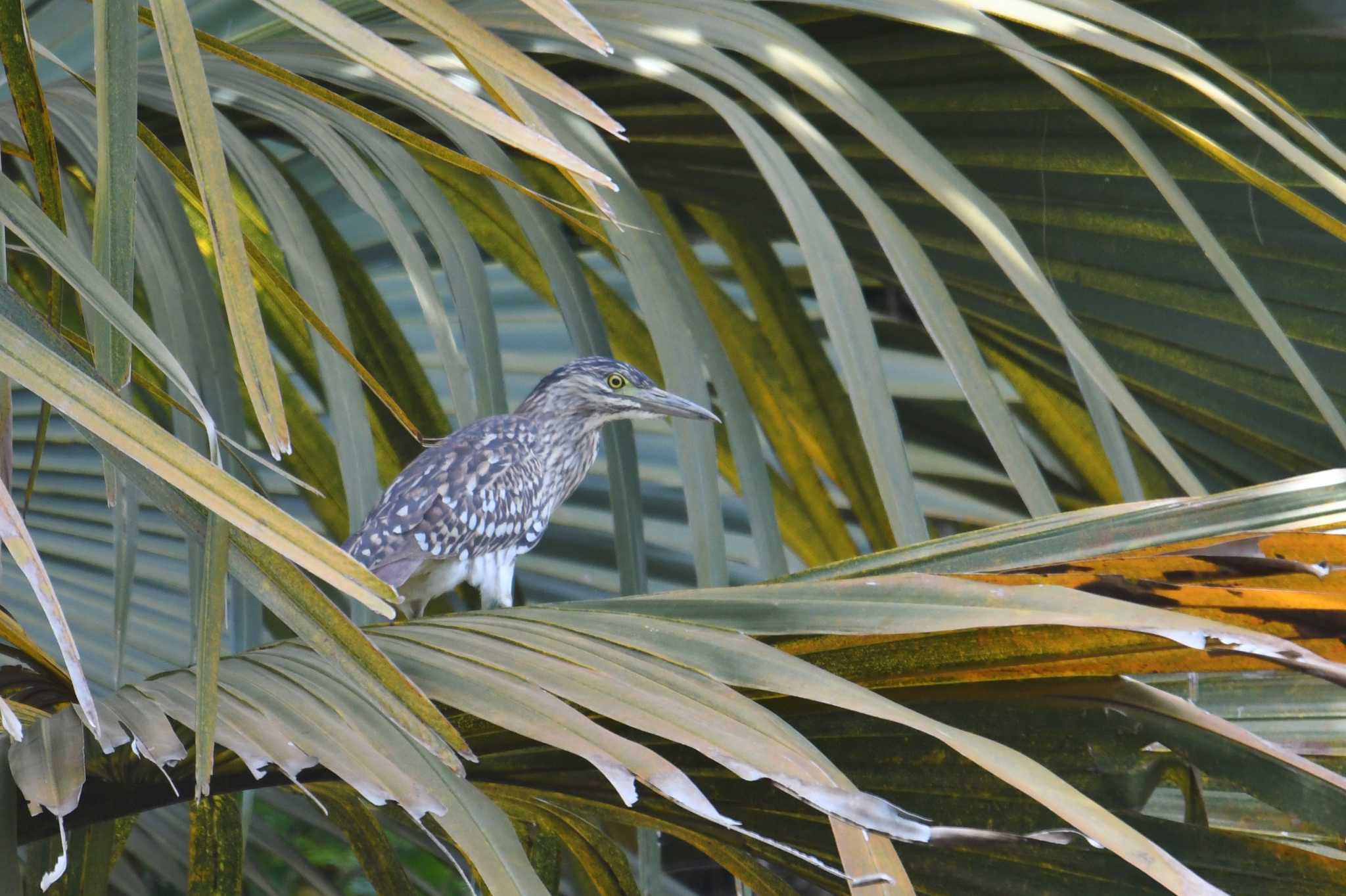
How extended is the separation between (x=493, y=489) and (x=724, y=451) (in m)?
0.43

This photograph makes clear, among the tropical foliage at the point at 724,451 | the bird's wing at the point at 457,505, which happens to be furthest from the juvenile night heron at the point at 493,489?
the tropical foliage at the point at 724,451

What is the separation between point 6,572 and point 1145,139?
67.7 inches

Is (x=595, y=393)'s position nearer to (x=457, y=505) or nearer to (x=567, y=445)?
(x=567, y=445)

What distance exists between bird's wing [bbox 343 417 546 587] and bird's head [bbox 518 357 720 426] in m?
0.16

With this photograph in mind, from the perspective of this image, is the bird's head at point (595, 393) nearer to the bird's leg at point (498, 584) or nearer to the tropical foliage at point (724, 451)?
the tropical foliage at point (724, 451)

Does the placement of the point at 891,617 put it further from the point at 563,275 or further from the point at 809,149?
the point at 563,275

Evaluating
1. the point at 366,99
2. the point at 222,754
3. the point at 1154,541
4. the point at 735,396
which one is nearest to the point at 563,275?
the point at 735,396

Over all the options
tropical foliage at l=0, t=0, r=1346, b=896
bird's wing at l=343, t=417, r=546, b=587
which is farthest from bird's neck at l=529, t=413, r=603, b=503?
tropical foliage at l=0, t=0, r=1346, b=896

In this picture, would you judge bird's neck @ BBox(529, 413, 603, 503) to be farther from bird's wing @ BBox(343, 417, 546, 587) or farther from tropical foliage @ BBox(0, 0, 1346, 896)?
tropical foliage @ BBox(0, 0, 1346, 896)

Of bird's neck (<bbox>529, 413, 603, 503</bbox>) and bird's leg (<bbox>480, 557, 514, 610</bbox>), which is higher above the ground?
bird's neck (<bbox>529, 413, 603, 503</bbox>)

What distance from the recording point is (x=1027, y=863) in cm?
70

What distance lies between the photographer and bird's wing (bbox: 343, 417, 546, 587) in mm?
2057

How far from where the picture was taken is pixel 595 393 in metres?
2.37

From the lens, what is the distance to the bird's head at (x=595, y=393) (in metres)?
2.23
